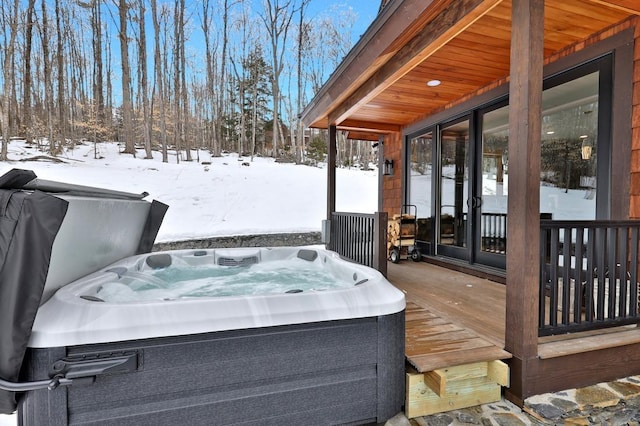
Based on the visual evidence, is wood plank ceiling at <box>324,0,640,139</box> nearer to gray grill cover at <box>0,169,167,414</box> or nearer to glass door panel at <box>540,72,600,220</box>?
glass door panel at <box>540,72,600,220</box>

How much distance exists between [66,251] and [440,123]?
4320mm

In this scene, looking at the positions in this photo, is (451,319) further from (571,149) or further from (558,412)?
(571,149)

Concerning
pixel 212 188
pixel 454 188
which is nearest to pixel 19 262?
pixel 454 188

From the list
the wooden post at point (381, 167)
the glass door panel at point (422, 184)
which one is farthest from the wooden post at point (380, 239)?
the wooden post at point (381, 167)

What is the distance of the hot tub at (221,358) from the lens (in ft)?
3.98

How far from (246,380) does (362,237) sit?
7.90 feet

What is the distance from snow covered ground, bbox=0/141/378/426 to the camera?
28.1 ft

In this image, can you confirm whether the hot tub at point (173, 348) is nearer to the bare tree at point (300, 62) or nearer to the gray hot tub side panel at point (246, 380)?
the gray hot tub side panel at point (246, 380)

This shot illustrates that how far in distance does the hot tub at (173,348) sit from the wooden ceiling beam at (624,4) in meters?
2.37

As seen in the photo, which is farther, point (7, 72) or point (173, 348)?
point (7, 72)

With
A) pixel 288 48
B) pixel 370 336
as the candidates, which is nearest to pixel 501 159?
pixel 370 336

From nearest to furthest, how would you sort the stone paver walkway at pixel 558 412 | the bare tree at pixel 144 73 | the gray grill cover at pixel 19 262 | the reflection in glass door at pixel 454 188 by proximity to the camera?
the gray grill cover at pixel 19 262 → the stone paver walkway at pixel 558 412 → the reflection in glass door at pixel 454 188 → the bare tree at pixel 144 73

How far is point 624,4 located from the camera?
216cm

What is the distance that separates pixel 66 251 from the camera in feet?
5.98
